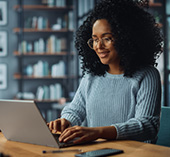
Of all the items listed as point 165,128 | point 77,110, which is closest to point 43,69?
point 77,110

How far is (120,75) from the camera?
58.2 inches

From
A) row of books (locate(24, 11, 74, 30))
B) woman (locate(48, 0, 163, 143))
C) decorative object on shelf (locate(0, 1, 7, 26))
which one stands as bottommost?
woman (locate(48, 0, 163, 143))

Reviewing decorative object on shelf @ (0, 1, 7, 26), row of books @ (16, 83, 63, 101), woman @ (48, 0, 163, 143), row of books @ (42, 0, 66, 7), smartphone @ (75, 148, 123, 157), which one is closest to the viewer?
smartphone @ (75, 148, 123, 157)

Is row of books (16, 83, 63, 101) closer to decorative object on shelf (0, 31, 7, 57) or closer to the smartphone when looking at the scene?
decorative object on shelf (0, 31, 7, 57)

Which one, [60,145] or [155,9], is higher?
[155,9]

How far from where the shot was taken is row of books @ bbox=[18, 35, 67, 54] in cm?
523

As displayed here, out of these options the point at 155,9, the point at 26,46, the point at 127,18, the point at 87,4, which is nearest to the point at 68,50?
the point at 26,46

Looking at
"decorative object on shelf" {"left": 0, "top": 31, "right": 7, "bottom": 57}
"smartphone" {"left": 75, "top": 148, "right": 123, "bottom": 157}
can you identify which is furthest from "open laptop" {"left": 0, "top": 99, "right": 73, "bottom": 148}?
"decorative object on shelf" {"left": 0, "top": 31, "right": 7, "bottom": 57}

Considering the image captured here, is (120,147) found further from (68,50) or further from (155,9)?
(68,50)

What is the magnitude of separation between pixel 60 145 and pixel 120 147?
0.71ft

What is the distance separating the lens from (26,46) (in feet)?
17.2

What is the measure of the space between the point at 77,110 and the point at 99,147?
0.50 metres

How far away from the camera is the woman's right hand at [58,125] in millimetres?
1281

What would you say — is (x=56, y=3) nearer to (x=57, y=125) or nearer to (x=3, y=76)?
(x=3, y=76)
